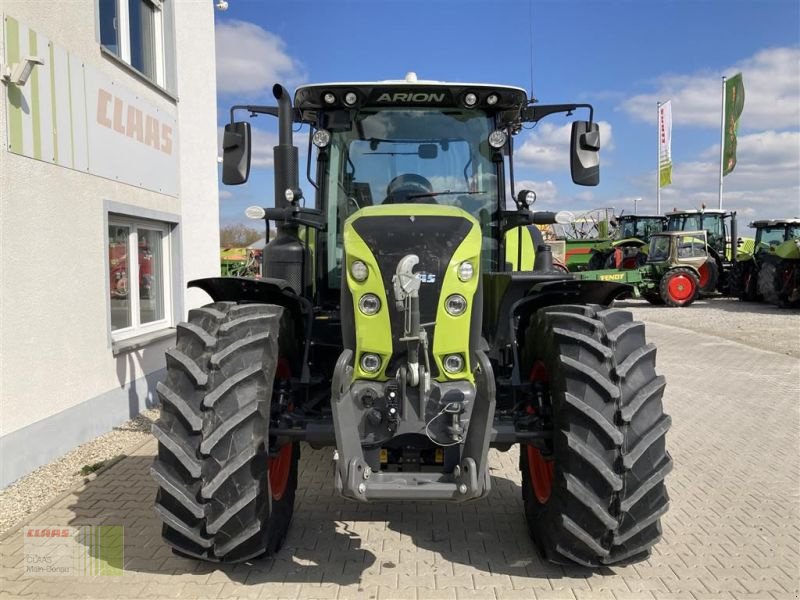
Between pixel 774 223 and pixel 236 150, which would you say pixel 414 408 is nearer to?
pixel 236 150

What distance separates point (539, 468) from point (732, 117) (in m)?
24.5

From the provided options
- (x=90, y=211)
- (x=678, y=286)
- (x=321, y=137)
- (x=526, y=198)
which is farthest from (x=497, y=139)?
(x=678, y=286)

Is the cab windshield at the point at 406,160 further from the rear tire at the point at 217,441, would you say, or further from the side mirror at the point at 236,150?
the rear tire at the point at 217,441

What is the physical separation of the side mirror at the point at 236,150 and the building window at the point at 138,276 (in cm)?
254

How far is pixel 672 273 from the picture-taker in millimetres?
18547

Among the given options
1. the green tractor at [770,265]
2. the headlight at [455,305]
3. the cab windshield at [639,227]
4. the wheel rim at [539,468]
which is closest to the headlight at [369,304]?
the headlight at [455,305]

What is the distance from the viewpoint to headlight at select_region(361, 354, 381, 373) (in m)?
3.00

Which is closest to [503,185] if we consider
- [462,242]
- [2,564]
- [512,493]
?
[462,242]

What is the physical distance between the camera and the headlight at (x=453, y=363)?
9.93ft

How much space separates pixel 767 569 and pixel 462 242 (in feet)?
7.82

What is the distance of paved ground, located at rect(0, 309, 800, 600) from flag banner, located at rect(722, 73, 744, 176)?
68.5ft

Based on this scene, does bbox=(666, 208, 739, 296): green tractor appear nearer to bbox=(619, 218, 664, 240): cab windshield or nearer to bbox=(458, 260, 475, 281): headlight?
bbox=(619, 218, 664, 240): cab windshield

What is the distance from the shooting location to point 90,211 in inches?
220

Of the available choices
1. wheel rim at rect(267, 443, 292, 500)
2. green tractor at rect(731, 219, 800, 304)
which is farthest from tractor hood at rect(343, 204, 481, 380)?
green tractor at rect(731, 219, 800, 304)
